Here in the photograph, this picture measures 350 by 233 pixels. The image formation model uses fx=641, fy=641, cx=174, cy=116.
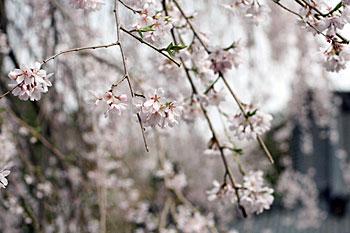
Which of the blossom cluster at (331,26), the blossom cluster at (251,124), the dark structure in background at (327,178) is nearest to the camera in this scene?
the blossom cluster at (331,26)

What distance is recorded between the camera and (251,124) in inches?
59.4

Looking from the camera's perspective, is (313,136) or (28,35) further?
(313,136)

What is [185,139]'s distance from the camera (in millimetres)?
4781

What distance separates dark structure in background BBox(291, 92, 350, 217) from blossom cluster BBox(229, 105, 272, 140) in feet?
23.1

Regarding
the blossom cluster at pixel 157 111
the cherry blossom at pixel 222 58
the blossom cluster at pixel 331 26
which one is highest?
the blossom cluster at pixel 157 111

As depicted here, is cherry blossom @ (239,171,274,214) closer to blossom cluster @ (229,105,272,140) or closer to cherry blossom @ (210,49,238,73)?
blossom cluster @ (229,105,272,140)

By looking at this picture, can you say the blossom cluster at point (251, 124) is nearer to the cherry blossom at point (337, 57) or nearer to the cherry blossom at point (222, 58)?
the cherry blossom at point (222, 58)

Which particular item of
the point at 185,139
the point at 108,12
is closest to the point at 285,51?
the point at 185,139

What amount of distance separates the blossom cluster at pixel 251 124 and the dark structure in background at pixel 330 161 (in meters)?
7.05

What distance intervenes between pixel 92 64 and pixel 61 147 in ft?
1.36

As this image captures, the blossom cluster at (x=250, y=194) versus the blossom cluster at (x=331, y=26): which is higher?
the blossom cluster at (x=331, y=26)

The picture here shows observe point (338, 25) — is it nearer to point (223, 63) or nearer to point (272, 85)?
point (223, 63)

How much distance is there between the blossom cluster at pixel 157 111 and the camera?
1.10 meters

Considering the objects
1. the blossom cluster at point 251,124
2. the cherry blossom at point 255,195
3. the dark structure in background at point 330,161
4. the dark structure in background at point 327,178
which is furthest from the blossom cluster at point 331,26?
the dark structure in background at point 330,161
